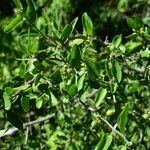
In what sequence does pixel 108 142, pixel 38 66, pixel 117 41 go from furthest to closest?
pixel 117 41 → pixel 38 66 → pixel 108 142

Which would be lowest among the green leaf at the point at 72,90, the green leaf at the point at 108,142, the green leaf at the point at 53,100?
the green leaf at the point at 108,142

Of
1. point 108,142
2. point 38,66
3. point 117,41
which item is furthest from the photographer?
point 117,41

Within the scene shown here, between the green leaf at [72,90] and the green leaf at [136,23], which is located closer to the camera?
the green leaf at [72,90]

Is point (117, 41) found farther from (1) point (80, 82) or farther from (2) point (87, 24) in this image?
(1) point (80, 82)

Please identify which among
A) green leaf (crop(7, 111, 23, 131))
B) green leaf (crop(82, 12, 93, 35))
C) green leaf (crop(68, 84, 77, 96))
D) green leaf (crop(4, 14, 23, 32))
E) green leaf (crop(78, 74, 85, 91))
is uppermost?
green leaf (crop(4, 14, 23, 32))

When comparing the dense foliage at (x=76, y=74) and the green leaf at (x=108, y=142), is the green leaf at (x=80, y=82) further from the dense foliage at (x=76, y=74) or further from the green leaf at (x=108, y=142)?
the green leaf at (x=108, y=142)

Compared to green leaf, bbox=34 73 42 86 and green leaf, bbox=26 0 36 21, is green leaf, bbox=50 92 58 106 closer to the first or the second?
green leaf, bbox=34 73 42 86

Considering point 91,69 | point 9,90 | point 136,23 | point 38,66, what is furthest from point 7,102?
point 136,23

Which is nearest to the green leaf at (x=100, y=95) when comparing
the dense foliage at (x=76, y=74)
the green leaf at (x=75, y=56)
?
the dense foliage at (x=76, y=74)

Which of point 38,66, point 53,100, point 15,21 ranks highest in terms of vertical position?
point 15,21

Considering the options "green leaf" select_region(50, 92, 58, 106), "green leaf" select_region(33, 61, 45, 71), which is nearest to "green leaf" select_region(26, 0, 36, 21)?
"green leaf" select_region(33, 61, 45, 71)

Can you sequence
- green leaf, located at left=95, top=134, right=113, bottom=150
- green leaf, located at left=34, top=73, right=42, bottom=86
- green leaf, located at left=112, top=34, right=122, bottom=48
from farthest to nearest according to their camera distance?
1. green leaf, located at left=112, top=34, right=122, bottom=48
2. green leaf, located at left=34, top=73, right=42, bottom=86
3. green leaf, located at left=95, top=134, right=113, bottom=150

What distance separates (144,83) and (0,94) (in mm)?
693

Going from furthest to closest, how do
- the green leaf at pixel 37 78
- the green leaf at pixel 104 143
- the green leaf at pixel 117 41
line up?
the green leaf at pixel 117 41, the green leaf at pixel 37 78, the green leaf at pixel 104 143
